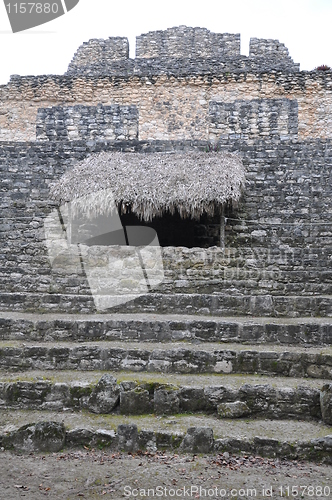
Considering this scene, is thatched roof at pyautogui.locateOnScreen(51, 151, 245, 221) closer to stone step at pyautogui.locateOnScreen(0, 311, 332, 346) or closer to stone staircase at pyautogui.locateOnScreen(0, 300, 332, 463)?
stone staircase at pyautogui.locateOnScreen(0, 300, 332, 463)

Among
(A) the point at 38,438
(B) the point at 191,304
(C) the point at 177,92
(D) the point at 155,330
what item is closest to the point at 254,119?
(C) the point at 177,92

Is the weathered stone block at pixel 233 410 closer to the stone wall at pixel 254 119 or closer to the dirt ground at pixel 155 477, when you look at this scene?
the dirt ground at pixel 155 477

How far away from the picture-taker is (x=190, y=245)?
8.48 m

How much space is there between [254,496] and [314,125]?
1245 cm

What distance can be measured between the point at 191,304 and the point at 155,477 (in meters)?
2.88

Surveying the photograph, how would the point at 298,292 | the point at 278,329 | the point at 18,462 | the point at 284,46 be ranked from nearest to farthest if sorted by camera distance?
the point at 18,462, the point at 278,329, the point at 298,292, the point at 284,46

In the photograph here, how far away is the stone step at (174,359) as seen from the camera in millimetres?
5047

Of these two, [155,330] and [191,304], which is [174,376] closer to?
[155,330]

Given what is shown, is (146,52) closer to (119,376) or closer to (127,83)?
(127,83)

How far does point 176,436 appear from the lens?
13.2 ft

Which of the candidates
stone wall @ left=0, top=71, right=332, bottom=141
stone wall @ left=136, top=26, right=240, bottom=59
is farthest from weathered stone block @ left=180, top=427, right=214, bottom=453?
stone wall @ left=136, top=26, right=240, bottom=59

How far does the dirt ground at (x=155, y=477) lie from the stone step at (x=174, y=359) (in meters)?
1.28

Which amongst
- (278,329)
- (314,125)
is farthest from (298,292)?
(314,125)

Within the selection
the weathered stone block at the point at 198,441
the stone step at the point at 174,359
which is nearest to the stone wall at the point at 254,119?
the stone step at the point at 174,359
